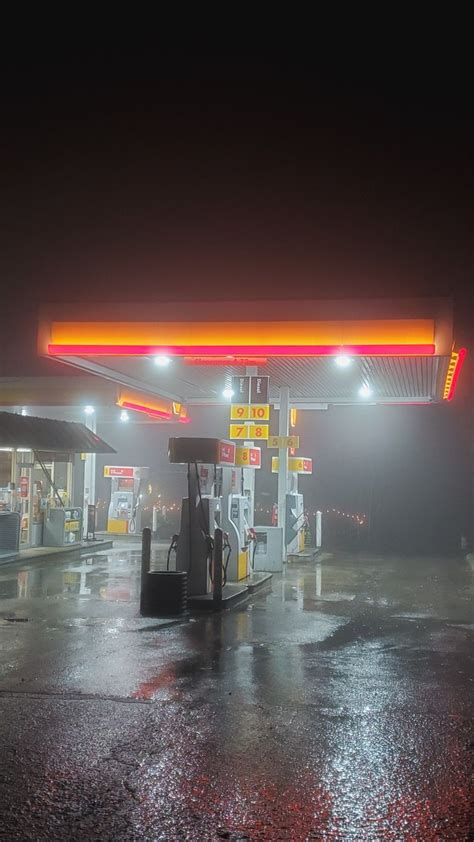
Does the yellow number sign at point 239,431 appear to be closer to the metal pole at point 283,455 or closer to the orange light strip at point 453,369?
the metal pole at point 283,455

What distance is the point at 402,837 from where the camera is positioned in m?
→ 4.34

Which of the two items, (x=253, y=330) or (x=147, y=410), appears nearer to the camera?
(x=253, y=330)

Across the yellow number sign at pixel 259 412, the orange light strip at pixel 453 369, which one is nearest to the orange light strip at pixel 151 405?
the yellow number sign at pixel 259 412

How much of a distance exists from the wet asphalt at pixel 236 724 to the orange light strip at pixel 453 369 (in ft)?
15.3

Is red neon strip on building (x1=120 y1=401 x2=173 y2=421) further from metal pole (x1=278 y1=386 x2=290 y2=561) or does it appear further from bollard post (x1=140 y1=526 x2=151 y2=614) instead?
bollard post (x1=140 y1=526 x2=151 y2=614)

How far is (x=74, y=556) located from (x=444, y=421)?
48.7 ft

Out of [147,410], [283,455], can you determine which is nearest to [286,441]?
[283,455]

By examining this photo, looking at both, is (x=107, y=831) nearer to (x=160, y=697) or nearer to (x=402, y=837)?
(x=402, y=837)

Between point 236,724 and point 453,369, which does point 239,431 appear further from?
point 236,724

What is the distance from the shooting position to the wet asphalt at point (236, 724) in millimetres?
4590

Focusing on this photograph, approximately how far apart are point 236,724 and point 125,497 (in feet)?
72.2

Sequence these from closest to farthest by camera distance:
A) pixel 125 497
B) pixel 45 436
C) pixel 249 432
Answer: pixel 249 432, pixel 45 436, pixel 125 497

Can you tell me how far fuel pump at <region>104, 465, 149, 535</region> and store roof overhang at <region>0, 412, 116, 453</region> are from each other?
10.8 ft

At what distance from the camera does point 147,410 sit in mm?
22562
